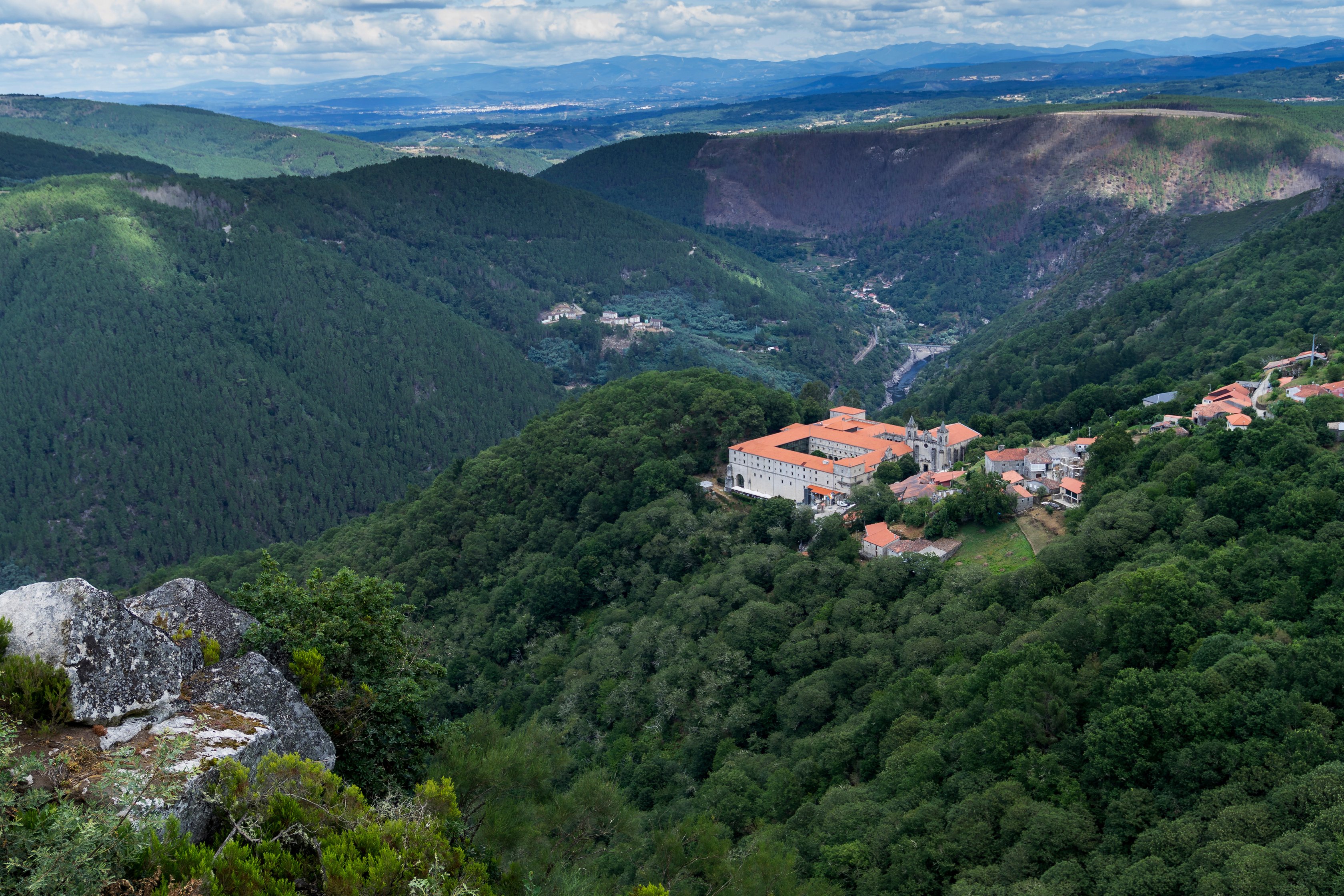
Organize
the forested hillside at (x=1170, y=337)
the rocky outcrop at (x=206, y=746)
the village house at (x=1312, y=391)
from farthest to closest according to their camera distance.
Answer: the forested hillside at (x=1170, y=337)
the village house at (x=1312, y=391)
the rocky outcrop at (x=206, y=746)

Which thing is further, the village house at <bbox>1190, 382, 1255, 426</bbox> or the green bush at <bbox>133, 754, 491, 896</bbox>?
the village house at <bbox>1190, 382, 1255, 426</bbox>

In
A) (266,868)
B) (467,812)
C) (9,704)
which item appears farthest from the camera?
(467,812)

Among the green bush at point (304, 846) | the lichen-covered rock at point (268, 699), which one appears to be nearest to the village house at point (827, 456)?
the lichen-covered rock at point (268, 699)

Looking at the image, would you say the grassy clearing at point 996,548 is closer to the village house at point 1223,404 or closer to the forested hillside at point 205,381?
the village house at point 1223,404

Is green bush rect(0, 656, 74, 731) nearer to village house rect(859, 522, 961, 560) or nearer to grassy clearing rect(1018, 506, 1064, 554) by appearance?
village house rect(859, 522, 961, 560)

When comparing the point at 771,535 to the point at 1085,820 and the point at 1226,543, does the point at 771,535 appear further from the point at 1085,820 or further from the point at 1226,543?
the point at 1085,820

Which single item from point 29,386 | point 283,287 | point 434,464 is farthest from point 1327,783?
point 283,287

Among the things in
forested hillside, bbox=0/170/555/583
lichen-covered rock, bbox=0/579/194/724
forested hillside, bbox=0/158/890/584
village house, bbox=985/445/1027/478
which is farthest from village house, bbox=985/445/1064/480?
forested hillside, bbox=0/170/555/583
